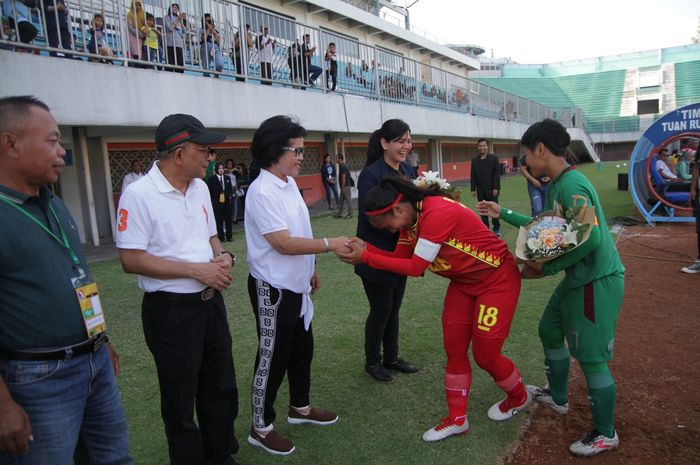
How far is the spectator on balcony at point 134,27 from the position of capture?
8.95 metres

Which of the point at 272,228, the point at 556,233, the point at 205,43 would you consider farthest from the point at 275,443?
the point at 205,43

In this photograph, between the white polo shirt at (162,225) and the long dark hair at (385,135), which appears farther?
the long dark hair at (385,135)

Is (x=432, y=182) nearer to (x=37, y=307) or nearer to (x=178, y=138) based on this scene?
(x=178, y=138)

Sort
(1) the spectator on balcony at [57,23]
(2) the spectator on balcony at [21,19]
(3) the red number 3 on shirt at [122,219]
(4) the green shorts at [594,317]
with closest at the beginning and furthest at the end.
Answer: (3) the red number 3 on shirt at [122,219] < (4) the green shorts at [594,317] < (2) the spectator on balcony at [21,19] < (1) the spectator on balcony at [57,23]

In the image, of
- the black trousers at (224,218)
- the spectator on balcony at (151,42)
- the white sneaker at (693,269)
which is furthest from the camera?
the black trousers at (224,218)

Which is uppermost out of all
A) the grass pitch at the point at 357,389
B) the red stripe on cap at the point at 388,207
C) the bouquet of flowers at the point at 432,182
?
the bouquet of flowers at the point at 432,182

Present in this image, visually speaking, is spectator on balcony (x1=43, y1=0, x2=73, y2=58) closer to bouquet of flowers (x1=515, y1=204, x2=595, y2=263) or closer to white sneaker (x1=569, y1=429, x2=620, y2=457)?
bouquet of flowers (x1=515, y1=204, x2=595, y2=263)

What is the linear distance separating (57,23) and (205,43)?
3.11m

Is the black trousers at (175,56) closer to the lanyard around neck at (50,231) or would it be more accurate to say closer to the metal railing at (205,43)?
the metal railing at (205,43)

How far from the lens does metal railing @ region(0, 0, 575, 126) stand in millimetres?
7914

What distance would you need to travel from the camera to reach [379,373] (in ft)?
12.6

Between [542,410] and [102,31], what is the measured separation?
8.94 meters

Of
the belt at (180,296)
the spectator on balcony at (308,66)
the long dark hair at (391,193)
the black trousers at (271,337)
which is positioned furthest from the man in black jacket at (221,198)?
the belt at (180,296)

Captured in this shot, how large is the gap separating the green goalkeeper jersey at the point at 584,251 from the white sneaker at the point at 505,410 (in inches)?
36.6
